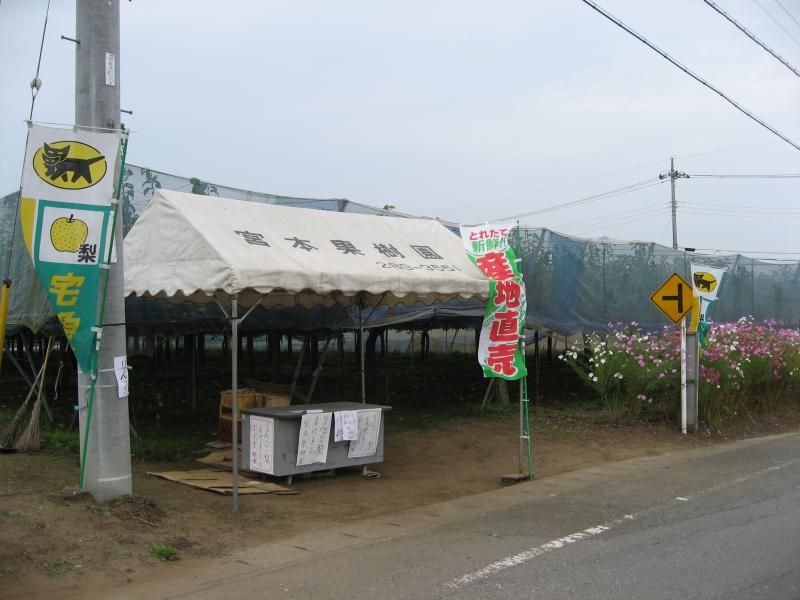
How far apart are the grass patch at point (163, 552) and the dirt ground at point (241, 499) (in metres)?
0.08

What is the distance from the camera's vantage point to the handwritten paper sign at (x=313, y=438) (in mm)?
8930

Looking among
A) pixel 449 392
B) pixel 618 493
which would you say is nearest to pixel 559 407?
pixel 449 392

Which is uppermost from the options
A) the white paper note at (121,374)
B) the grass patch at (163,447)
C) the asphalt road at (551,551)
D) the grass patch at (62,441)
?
the white paper note at (121,374)

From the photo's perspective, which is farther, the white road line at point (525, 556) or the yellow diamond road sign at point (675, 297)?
the yellow diamond road sign at point (675, 297)

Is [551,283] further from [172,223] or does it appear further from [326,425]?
[172,223]

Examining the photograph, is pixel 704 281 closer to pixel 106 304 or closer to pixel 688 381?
pixel 688 381

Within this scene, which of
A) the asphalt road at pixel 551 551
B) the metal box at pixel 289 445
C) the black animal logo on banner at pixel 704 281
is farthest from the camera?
the black animal logo on banner at pixel 704 281

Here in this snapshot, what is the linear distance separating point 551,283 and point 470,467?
5456 mm

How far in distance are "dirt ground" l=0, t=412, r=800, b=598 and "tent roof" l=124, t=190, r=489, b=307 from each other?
221 cm

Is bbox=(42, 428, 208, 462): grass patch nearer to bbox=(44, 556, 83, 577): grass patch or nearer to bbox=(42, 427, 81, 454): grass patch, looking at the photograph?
bbox=(42, 427, 81, 454): grass patch

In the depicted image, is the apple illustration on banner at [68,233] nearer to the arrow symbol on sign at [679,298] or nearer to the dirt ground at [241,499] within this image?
the dirt ground at [241,499]

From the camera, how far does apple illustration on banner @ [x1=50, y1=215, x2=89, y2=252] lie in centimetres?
641

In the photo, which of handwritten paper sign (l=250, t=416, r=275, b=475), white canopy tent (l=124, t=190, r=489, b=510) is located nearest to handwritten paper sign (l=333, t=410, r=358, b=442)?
handwritten paper sign (l=250, t=416, r=275, b=475)

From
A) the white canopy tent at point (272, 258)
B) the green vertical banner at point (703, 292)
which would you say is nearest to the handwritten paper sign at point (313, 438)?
the white canopy tent at point (272, 258)
